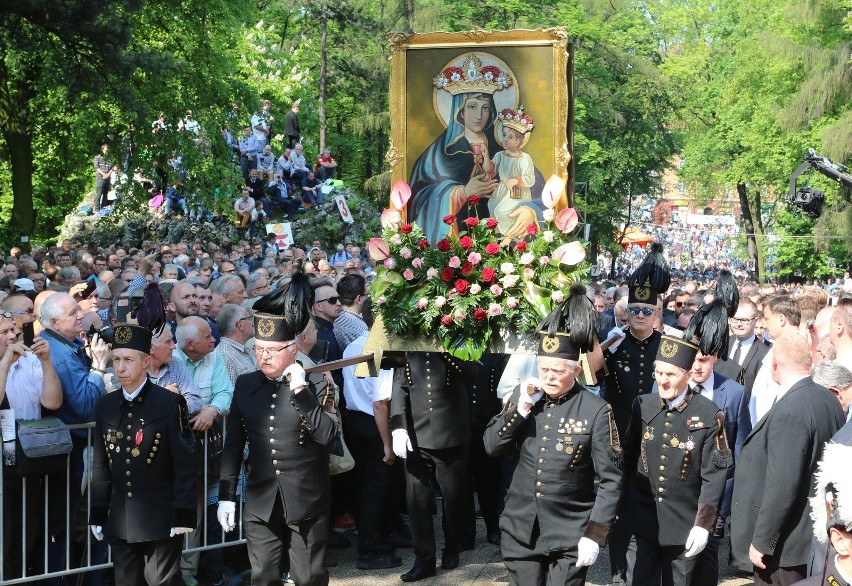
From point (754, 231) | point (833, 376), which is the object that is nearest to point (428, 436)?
point (833, 376)

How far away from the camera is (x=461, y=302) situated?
785 centimetres

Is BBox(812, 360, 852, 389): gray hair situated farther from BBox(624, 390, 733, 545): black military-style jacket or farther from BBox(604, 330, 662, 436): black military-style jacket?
BBox(604, 330, 662, 436): black military-style jacket

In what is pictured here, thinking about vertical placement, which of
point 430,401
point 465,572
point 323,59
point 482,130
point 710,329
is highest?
point 323,59

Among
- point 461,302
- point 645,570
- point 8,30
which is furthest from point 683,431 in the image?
point 8,30

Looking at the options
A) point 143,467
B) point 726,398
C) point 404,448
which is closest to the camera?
point 143,467

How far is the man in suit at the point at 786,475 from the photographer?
5941 millimetres

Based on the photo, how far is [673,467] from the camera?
6.44 m

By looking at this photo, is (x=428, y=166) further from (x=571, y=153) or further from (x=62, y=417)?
(x=62, y=417)

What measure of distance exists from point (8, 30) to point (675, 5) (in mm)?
52656

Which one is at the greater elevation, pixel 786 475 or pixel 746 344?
pixel 746 344

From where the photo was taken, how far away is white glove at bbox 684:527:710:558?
6.14m

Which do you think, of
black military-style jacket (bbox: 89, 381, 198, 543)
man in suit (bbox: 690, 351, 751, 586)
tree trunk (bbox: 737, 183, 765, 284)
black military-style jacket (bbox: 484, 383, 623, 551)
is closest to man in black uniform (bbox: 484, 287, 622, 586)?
black military-style jacket (bbox: 484, 383, 623, 551)

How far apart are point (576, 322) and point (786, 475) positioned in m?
1.33

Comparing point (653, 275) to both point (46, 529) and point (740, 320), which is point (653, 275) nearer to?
point (740, 320)
